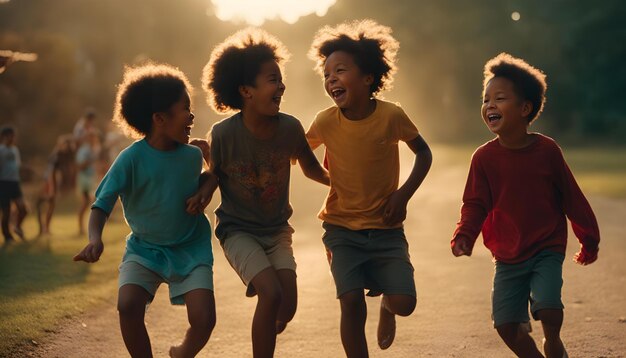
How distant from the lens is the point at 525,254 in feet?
15.3

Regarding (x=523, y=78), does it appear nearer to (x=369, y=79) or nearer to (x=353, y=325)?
(x=369, y=79)

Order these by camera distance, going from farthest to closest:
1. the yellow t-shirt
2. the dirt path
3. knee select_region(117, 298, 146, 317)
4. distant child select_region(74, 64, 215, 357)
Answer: the dirt path
the yellow t-shirt
distant child select_region(74, 64, 215, 357)
knee select_region(117, 298, 146, 317)

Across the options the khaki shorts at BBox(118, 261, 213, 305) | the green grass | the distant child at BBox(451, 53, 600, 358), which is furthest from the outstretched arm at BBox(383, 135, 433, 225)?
the green grass

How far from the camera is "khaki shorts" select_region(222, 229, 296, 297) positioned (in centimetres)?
480

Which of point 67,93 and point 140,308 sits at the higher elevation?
point 67,93

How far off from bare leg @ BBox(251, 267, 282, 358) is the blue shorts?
119cm

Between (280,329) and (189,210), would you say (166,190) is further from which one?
(280,329)

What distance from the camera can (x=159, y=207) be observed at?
473 centimetres

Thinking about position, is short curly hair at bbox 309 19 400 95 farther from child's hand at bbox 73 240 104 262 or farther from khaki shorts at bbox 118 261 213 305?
child's hand at bbox 73 240 104 262

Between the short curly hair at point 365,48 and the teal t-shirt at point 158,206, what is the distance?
1.16 metres

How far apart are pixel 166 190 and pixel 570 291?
14.4 ft

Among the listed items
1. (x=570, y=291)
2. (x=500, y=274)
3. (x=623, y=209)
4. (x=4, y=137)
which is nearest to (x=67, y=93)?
(x=4, y=137)

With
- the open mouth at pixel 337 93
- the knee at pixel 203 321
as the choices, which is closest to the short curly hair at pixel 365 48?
the open mouth at pixel 337 93

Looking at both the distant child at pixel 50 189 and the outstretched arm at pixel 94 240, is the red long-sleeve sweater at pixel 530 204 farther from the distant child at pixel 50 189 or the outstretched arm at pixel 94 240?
the distant child at pixel 50 189
